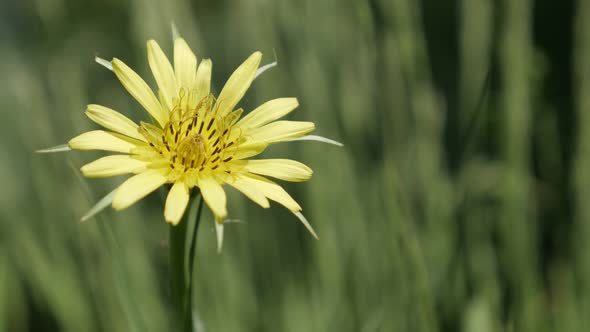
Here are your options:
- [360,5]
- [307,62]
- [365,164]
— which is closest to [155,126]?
[360,5]

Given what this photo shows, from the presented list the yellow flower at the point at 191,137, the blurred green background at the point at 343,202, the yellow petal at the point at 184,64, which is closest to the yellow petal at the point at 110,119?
the yellow flower at the point at 191,137

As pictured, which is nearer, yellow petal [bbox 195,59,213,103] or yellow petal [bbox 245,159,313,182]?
yellow petal [bbox 245,159,313,182]

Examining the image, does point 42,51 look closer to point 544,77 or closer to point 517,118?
point 517,118

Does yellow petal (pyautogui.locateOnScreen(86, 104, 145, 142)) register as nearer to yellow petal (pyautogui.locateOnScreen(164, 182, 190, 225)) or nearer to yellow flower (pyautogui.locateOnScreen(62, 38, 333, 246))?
yellow flower (pyautogui.locateOnScreen(62, 38, 333, 246))

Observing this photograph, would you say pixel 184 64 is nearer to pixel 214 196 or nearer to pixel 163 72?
pixel 163 72

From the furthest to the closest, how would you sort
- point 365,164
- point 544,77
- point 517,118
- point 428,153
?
point 544,77, point 365,164, point 428,153, point 517,118

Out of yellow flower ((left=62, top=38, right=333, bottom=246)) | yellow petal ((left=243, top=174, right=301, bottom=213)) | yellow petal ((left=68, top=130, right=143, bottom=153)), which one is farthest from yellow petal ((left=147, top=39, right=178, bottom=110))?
yellow petal ((left=243, top=174, right=301, bottom=213))

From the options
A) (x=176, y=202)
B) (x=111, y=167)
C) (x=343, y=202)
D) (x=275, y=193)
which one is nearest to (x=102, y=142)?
(x=111, y=167)
